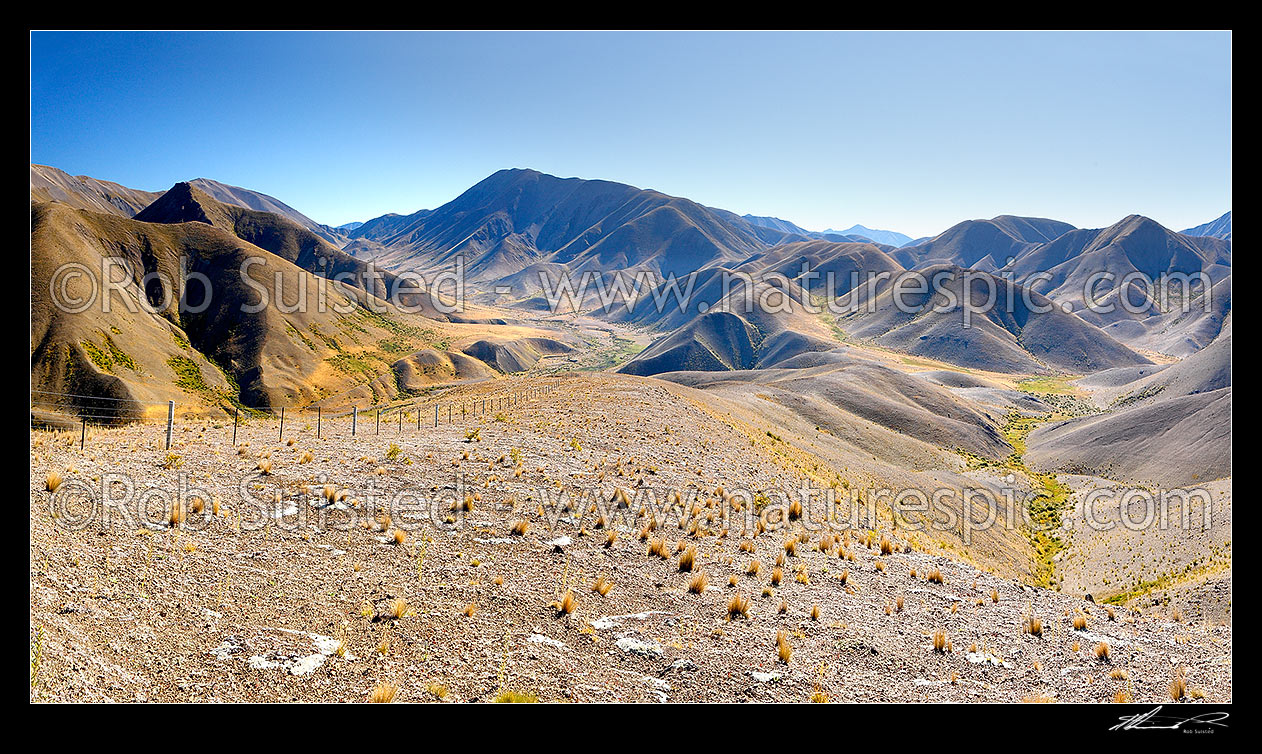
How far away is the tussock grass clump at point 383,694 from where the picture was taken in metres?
6.10

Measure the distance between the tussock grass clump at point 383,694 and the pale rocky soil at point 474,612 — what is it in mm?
266

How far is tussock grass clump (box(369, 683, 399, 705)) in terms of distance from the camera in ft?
20.0

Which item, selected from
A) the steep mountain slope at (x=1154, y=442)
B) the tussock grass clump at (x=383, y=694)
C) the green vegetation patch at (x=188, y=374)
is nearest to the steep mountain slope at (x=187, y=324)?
the green vegetation patch at (x=188, y=374)

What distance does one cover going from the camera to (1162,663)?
10227mm

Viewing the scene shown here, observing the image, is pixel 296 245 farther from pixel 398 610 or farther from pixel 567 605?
pixel 567 605

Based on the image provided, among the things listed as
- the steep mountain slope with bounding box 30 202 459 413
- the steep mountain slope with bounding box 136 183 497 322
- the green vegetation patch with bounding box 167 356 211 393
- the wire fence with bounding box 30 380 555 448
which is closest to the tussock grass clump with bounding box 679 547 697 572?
the wire fence with bounding box 30 380 555 448

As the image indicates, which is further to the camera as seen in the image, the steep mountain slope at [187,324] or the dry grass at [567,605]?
the steep mountain slope at [187,324]

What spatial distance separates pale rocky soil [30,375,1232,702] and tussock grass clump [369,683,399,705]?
0.27 metres

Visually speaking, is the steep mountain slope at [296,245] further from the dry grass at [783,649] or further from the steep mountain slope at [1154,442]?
the dry grass at [783,649]

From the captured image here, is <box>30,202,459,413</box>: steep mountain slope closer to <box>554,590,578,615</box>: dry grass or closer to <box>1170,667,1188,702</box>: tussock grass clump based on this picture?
<box>554,590,578,615</box>: dry grass

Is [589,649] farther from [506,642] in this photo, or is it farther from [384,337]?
[384,337]

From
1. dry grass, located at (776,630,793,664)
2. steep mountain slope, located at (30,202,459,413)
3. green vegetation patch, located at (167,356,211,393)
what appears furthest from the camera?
green vegetation patch, located at (167,356,211,393)

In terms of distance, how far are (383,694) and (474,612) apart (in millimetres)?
2768

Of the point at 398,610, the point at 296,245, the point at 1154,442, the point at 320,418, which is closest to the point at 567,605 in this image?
the point at 398,610
